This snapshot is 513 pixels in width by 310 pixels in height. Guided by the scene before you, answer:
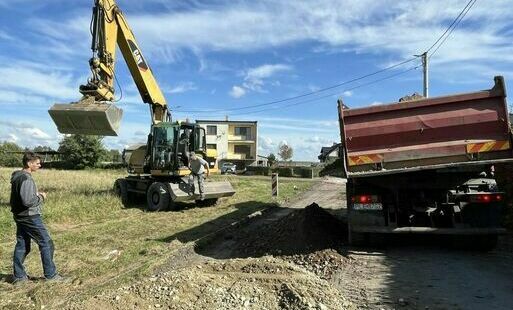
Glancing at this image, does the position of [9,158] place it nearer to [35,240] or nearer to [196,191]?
[196,191]

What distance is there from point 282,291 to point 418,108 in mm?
4469

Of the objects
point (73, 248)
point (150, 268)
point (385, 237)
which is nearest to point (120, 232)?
point (73, 248)

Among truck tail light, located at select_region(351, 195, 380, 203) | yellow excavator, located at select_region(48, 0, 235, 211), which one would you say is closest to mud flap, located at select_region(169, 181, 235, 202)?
yellow excavator, located at select_region(48, 0, 235, 211)

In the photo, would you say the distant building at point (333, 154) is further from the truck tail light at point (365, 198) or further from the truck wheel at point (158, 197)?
the truck wheel at point (158, 197)

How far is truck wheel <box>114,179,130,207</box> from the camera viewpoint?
58.3 feet

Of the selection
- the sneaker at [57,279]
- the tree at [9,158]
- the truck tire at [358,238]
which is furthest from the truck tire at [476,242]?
the tree at [9,158]

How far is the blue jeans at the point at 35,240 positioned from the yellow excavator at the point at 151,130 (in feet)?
25.3

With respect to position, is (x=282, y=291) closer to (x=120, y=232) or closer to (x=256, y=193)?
(x=120, y=232)

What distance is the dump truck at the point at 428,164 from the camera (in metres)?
8.34

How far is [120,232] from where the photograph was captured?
11.8 meters

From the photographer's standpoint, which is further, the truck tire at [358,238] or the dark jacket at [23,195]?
the truck tire at [358,238]

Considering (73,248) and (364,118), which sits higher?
(364,118)

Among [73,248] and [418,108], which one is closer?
[418,108]

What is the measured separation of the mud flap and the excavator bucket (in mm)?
2506
